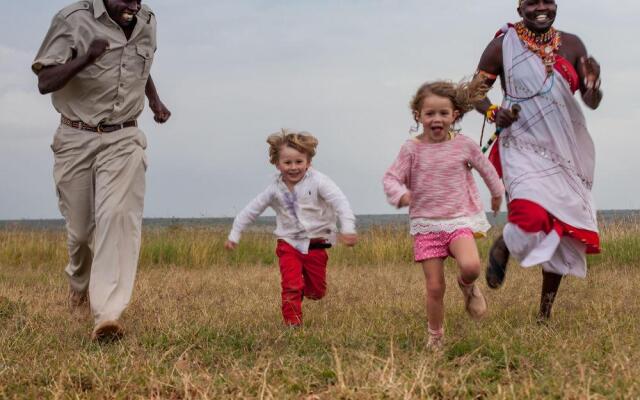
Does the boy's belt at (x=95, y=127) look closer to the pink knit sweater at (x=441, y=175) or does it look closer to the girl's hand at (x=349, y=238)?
the girl's hand at (x=349, y=238)

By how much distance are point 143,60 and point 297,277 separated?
1944 mm

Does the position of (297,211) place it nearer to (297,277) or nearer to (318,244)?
(318,244)

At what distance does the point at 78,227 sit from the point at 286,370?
2759 mm

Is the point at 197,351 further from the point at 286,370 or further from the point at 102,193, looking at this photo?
the point at 102,193

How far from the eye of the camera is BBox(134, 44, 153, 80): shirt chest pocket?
672cm

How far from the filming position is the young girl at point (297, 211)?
6969mm

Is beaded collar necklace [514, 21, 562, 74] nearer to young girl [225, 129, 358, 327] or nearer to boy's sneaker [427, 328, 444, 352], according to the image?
young girl [225, 129, 358, 327]

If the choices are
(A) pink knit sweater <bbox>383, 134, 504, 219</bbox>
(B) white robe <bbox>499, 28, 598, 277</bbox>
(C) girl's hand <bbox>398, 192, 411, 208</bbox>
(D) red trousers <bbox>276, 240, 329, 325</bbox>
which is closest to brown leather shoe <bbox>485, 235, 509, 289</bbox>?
(B) white robe <bbox>499, 28, 598, 277</bbox>

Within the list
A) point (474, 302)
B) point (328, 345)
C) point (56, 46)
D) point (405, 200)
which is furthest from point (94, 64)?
point (474, 302)

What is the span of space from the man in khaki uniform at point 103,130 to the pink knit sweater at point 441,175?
1.93 m

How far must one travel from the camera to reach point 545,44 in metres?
6.68

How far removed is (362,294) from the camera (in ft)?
30.6

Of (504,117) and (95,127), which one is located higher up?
(504,117)

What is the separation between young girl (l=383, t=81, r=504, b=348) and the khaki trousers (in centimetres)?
191
